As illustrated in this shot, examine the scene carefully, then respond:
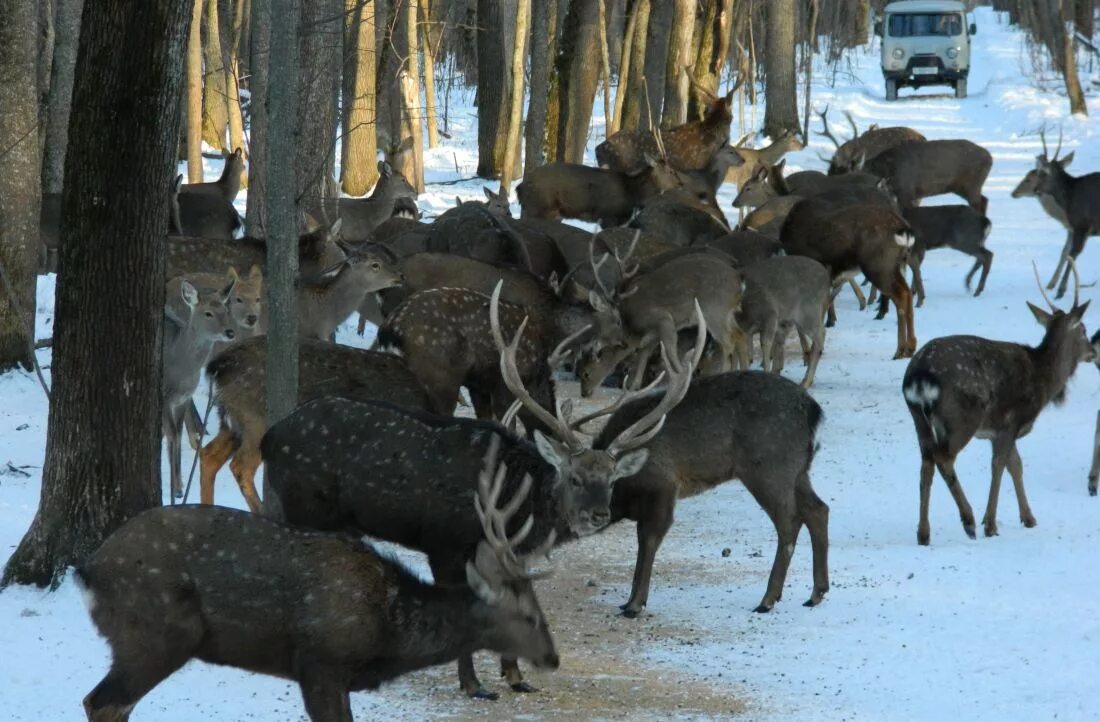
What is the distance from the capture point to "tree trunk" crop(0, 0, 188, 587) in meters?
7.02

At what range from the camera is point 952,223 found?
55.7 feet

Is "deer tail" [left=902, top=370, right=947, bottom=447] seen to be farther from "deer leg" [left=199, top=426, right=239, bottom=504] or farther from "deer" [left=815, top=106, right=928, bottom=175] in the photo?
"deer" [left=815, top=106, right=928, bottom=175]

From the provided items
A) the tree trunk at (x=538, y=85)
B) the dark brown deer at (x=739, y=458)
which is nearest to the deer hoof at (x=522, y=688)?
the dark brown deer at (x=739, y=458)

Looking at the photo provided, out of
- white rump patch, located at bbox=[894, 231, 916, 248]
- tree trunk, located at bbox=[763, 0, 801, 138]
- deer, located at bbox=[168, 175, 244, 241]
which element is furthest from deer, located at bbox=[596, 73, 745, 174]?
tree trunk, located at bbox=[763, 0, 801, 138]

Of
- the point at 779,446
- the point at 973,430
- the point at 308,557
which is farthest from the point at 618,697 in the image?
the point at 973,430

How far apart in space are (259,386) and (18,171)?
9.73 feet

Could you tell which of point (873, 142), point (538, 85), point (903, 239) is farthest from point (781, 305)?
point (873, 142)

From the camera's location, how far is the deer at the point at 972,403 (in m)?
8.98

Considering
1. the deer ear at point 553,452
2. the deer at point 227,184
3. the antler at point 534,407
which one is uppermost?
the deer at point 227,184

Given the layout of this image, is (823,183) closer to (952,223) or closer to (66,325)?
(952,223)

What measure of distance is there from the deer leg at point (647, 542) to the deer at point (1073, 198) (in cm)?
993

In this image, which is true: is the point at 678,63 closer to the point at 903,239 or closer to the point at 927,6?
the point at 903,239

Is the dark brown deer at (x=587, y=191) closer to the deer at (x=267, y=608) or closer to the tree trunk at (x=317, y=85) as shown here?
the tree trunk at (x=317, y=85)

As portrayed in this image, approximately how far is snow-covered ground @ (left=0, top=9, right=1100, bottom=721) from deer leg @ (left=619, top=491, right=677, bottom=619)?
108 mm
